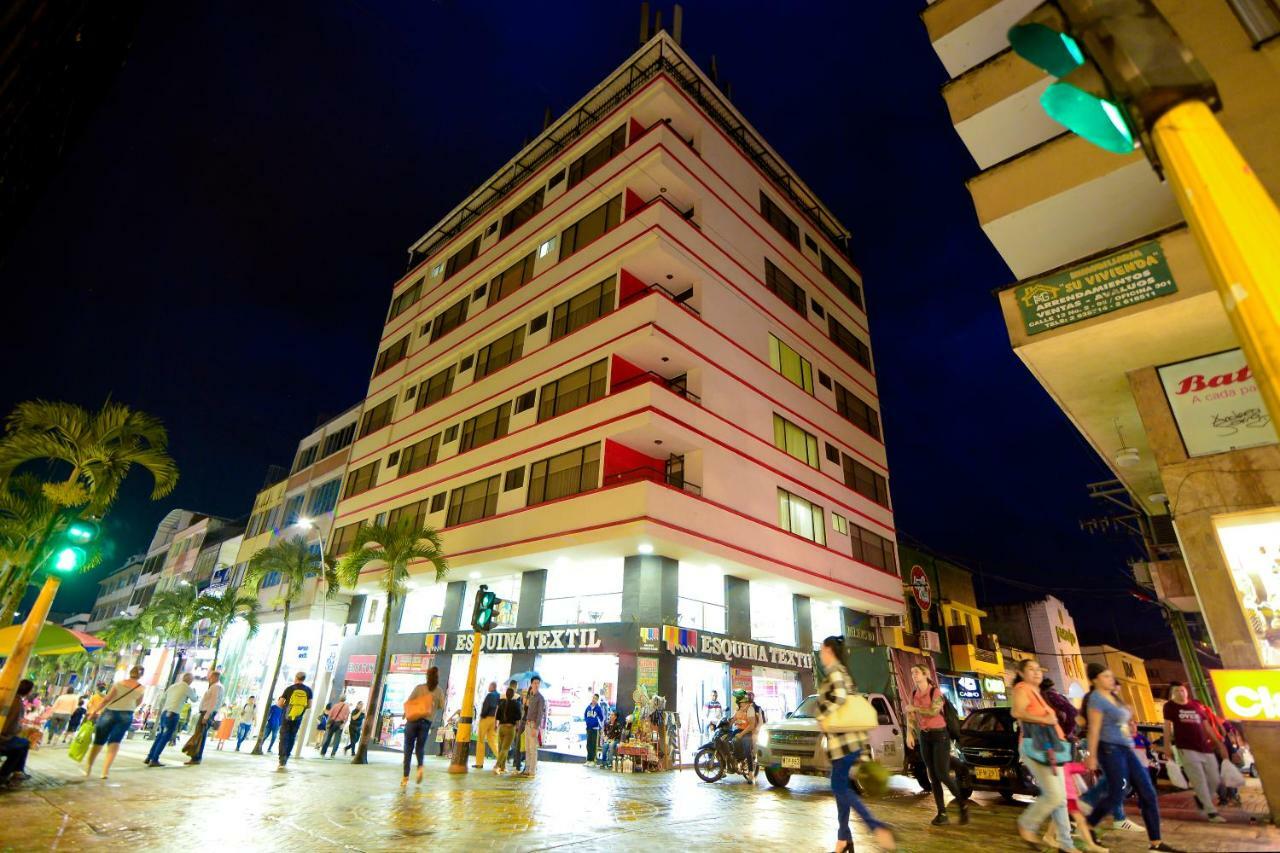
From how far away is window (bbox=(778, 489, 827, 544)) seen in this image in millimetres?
23212

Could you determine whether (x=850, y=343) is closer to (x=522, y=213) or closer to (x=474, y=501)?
(x=522, y=213)

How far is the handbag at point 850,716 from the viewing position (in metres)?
5.55

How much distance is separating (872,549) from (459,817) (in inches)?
953

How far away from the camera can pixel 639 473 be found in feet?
62.4

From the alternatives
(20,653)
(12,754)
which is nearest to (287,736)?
(12,754)

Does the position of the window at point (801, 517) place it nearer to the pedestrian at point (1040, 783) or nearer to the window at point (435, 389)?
the pedestrian at point (1040, 783)

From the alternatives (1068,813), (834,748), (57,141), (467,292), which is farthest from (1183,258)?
(467,292)

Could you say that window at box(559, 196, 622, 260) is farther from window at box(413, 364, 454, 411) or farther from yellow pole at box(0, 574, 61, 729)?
yellow pole at box(0, 574, 61, 729)

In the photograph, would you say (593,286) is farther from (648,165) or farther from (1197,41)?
(1197,41)

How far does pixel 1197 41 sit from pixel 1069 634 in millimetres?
47916

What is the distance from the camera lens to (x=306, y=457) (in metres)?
39.6

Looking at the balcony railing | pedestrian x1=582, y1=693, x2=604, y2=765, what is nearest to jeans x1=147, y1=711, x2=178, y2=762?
pedestrian x1=582, y1=693, x2=604, y2=765

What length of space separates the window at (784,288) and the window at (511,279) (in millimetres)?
10885

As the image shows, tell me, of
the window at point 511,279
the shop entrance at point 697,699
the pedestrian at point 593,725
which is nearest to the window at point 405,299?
the window at point 511,279
